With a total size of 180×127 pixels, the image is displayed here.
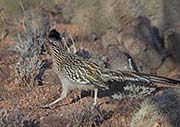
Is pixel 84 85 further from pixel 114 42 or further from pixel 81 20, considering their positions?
pixel 81 20

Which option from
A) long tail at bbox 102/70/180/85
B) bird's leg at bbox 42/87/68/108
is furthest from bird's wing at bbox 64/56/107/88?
bird's leg at bbox 42/87/68/108

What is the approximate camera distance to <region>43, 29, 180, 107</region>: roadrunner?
25.7ft

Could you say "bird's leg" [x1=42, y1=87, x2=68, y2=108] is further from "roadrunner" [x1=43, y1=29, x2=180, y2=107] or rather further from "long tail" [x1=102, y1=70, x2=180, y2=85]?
"long tail" [x1=102, y1=70, x2=180, y2=85]

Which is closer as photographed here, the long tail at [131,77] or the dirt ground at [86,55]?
the dirt ground at [86,55]

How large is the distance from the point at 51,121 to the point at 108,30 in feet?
13.0

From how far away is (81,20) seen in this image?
11.8 metres

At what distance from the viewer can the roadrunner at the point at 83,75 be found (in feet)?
25.7

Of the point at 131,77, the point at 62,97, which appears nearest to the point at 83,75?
the point at 62,97

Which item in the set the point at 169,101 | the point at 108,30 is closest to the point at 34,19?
the point at 108,30

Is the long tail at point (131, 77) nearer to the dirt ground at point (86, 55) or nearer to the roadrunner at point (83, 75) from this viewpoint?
the roadrunner at point (83, 75)

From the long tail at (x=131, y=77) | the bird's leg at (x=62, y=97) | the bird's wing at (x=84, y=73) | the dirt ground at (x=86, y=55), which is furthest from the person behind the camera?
the bird's leg at (x=62, y=97)

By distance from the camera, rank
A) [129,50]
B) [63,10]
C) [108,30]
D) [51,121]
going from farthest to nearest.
Answer: [63,10] → [108,30] → [129,50] → [51,121]

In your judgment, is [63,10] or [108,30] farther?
[63,10]

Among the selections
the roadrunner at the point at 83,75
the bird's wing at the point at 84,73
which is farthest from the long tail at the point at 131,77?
the bird's wing at the point at 84,73
